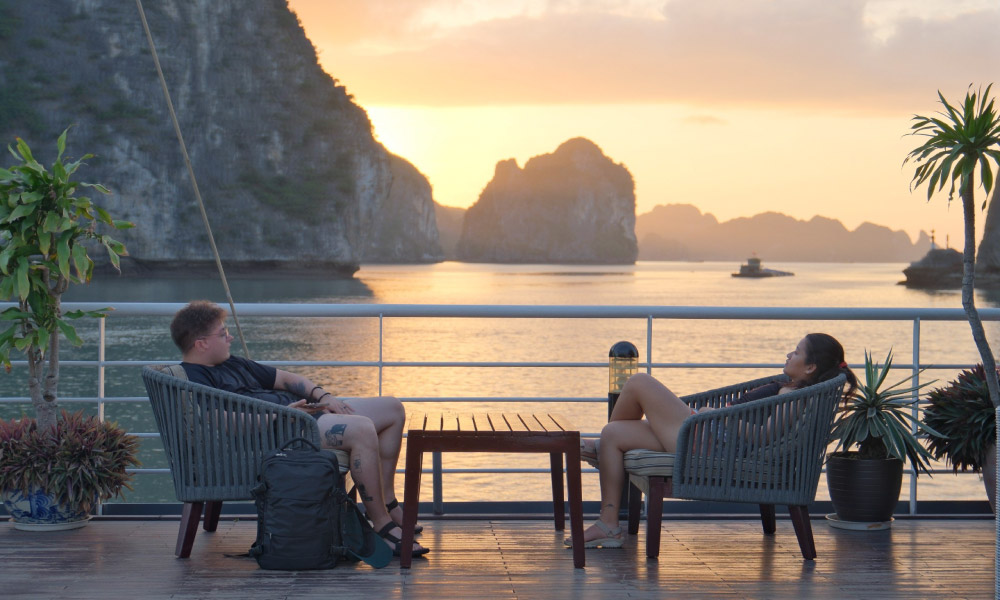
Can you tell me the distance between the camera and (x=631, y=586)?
3.16 meters

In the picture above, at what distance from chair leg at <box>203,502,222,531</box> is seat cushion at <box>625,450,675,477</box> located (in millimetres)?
1620

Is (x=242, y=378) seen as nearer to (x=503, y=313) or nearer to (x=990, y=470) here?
(x=503, y=313)

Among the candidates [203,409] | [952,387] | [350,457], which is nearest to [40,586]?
[203,409]

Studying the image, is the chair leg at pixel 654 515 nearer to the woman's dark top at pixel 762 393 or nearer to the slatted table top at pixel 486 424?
the slatted table top at pixel 486 424

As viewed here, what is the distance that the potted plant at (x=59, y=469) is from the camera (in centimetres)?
373

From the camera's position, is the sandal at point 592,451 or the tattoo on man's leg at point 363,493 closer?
the tattoo on man's leg at point 363,493

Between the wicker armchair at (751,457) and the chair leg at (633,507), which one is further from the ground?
the wicker armchair at (751,457)

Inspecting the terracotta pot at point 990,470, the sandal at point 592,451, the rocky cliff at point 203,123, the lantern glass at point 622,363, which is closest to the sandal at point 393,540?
the sandal at point 592,451

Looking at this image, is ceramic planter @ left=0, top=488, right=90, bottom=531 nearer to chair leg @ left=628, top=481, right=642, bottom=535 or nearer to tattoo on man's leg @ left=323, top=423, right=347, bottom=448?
tattoo on man's leg @ left=323, top=423, right=347, bottom=448

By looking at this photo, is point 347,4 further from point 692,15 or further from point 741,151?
point 741,151

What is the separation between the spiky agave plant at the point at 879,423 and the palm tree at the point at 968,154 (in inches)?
13.2

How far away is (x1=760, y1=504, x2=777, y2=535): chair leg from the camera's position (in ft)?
12.8

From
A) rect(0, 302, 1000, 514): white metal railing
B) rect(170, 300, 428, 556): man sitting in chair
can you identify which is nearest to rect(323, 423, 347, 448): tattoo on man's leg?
rect(170, 300, 428, 556): man sitting in chair

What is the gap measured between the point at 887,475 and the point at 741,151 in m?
48.3
